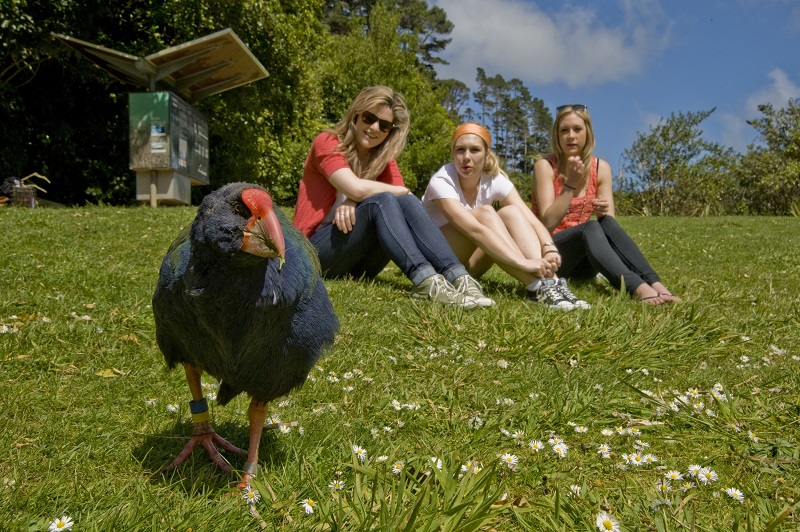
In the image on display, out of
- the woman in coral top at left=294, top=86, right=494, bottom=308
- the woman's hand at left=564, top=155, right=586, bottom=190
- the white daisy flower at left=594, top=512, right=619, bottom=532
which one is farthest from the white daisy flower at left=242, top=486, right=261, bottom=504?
the woman's hand at left=564, top=155, right=586, bottom=190

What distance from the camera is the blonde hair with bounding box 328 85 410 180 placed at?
171 inches

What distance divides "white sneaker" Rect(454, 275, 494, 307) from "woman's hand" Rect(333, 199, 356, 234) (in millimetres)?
828

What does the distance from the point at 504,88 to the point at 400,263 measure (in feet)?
206

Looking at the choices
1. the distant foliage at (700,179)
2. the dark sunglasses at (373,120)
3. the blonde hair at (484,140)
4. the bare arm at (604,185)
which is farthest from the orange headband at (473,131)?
the distant foliage at (700,179)

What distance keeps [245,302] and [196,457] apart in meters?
0.75

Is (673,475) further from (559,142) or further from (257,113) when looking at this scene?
(257,113)

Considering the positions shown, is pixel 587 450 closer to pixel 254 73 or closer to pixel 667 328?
pixel 667 328

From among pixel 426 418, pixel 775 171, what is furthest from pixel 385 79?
pixel 426 418

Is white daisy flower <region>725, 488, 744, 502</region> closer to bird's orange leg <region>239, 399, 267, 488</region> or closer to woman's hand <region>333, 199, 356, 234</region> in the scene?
bird's orange leg <region>239, 399, 267, 488</region>

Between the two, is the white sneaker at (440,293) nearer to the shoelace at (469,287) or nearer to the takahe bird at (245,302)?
the shoelace at (469,287)

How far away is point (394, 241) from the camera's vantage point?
13.7ft

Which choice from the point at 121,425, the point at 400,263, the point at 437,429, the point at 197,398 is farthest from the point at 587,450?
the point at 400,263

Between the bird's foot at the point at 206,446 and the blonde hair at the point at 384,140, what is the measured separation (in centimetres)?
269

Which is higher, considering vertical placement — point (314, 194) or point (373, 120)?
point (373, 120)
